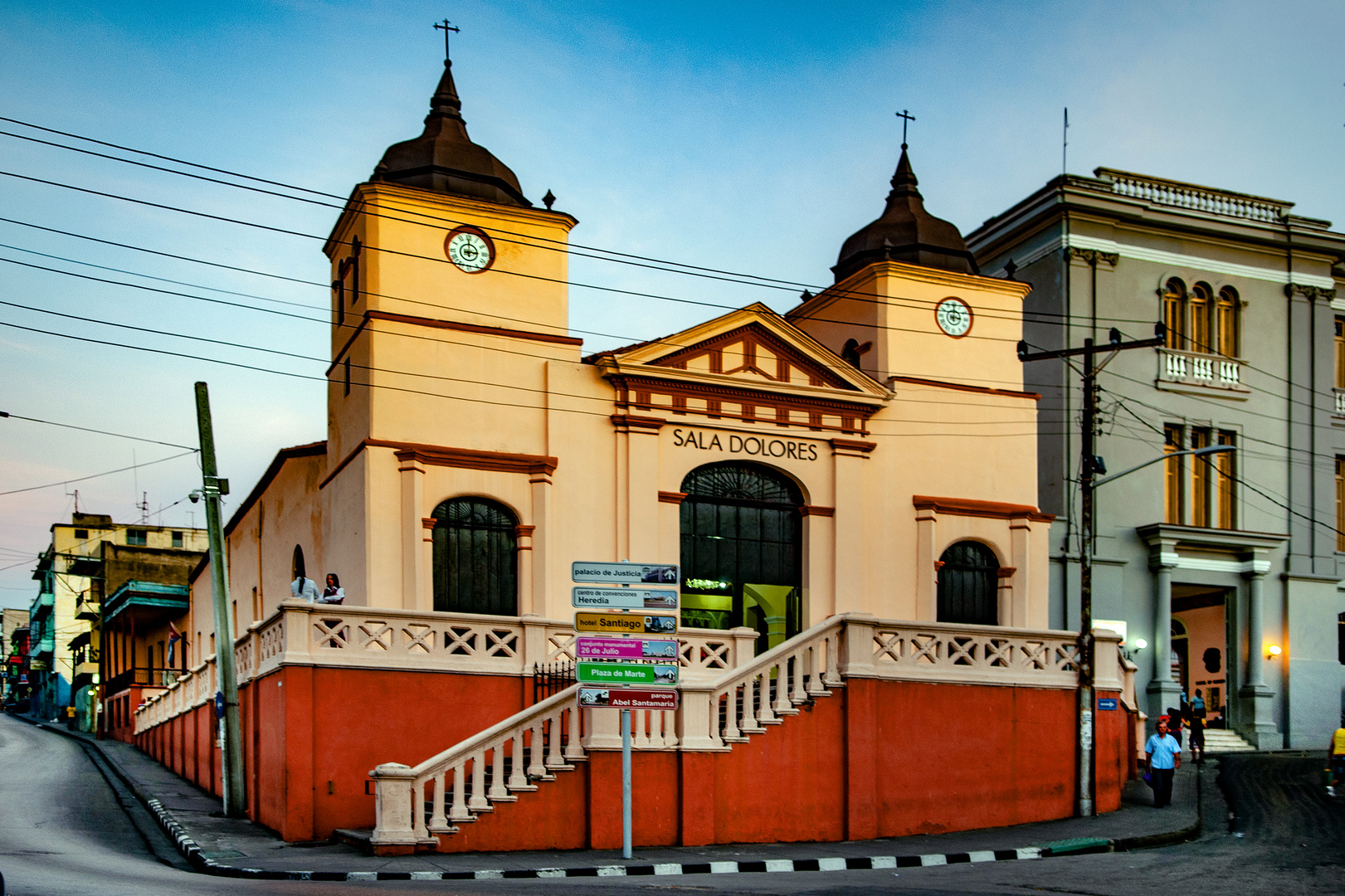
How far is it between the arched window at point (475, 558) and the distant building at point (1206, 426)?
13684mm

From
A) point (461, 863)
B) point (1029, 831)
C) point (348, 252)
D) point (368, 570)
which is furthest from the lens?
point (348, 252)

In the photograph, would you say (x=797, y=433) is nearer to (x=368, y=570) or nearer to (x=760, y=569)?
(x=760, y=569)

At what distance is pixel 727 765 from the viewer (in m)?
17.6

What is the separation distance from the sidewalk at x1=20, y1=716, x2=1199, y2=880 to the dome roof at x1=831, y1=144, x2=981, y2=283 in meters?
12.1

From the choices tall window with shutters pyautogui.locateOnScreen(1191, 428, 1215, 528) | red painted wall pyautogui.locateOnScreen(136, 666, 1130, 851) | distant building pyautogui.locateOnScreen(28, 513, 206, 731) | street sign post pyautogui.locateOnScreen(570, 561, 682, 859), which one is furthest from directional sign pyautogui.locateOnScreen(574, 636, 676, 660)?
distant building pyautogui.locateOnScreen(28, 513, 206, 731)

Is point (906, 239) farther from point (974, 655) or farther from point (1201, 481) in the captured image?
point (974, 655)

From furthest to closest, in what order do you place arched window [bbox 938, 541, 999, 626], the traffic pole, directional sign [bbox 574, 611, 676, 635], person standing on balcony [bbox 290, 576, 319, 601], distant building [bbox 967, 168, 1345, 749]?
distant building [bbox 967, 168, 1345, 749]
arched window [bbox 938, 541, 999, 626]
person standing on balcony [bbox 290, 576, 319, 601]
directional sign [bbox 574, 611, 676, 635]
the traffic pole

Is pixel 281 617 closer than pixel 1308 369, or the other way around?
pixel 281 617

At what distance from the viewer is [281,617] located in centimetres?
1792

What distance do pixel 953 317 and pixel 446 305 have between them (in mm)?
10452

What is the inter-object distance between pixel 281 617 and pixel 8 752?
20.6 meters

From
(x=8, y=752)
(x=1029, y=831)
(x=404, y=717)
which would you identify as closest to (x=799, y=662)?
(x=1029, y=831)

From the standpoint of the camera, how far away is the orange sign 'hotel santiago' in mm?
17516

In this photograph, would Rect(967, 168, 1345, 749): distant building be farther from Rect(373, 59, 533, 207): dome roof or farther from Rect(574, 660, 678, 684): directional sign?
Rect(574, 660, 678, 684): directional sign
